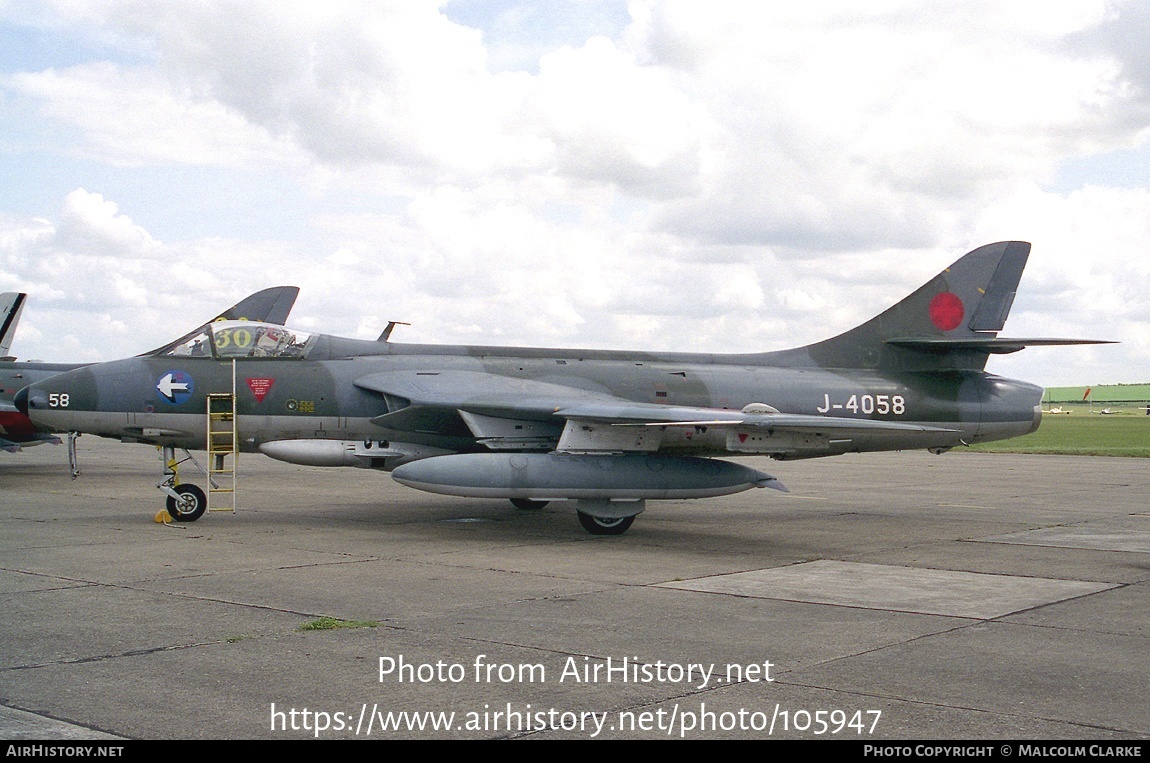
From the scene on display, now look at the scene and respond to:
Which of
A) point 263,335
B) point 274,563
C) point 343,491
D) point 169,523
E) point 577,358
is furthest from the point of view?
point 343,491

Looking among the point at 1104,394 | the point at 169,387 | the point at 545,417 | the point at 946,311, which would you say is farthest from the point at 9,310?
the point at 1104,394

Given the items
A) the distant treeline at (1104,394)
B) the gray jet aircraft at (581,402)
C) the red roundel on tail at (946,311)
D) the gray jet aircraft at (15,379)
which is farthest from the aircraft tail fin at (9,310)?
the distant treeline at (1104,394)

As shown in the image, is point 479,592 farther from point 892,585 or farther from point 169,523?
point 169,523

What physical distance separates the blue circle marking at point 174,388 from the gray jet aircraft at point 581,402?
0.02 meters

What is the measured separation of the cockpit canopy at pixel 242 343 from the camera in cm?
1397

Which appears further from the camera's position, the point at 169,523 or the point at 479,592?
the point at 169,523

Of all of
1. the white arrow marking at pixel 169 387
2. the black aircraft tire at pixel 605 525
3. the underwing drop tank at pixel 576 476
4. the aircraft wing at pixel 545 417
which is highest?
the white arrow marking at pixel 169 387

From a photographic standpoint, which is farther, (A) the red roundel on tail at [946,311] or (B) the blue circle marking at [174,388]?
(A) the red roundel on tail at [946,311]

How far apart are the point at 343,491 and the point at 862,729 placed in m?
15.0

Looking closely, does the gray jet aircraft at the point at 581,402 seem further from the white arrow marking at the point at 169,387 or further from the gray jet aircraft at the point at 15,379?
the gray jet aircraft at the point at 15,379

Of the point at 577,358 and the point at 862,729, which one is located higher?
the point at 577,358

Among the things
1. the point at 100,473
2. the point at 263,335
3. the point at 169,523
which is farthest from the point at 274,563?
the point at 100,473

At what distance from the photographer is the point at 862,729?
4996 mm
